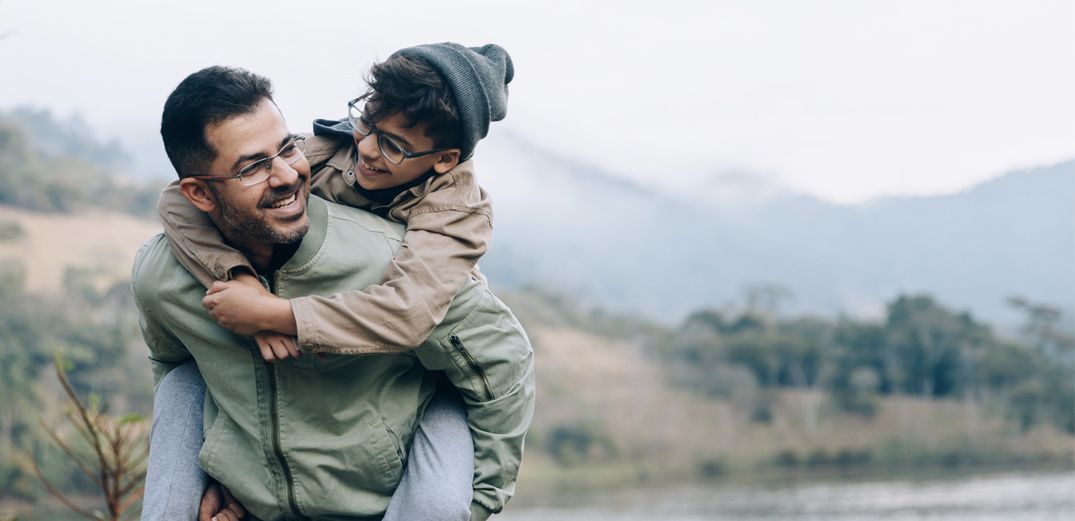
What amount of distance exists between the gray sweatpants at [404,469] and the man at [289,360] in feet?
0.12

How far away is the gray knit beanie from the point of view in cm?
208

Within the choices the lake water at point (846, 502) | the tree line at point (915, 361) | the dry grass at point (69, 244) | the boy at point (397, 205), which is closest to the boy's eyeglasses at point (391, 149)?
the boy at point (397, 205)

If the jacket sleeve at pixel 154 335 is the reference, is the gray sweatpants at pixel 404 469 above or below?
below

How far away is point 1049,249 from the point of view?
440 feet

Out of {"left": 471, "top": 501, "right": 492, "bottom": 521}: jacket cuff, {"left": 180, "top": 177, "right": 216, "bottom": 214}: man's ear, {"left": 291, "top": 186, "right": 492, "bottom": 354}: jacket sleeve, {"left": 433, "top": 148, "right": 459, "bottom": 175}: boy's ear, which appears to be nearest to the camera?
{"left": 291, "top": 186, "right": 492, "bottom": 354}: jacket sleeve

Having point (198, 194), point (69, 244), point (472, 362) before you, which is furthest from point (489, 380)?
point (69, 244)

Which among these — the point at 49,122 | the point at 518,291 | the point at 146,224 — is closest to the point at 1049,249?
the point at 518,291

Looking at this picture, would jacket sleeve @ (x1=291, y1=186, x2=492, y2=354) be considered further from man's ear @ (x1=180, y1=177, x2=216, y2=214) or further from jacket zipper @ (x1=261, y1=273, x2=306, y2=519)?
man's ear @ (x1=180, y1=177, x2=216, y2=214)

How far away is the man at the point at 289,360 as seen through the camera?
6.19ft

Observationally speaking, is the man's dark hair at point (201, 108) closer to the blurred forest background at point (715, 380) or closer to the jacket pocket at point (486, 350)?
the jacket pocket at point (486, 350)

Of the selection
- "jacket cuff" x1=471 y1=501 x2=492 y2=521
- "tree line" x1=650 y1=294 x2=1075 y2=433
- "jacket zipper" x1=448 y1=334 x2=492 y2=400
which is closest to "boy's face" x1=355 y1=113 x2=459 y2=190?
"jacket zipper" x1=448 y1=334 x2=492 y2=400

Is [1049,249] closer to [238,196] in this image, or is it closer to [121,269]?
[121,269]

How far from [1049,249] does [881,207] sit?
37.2 m

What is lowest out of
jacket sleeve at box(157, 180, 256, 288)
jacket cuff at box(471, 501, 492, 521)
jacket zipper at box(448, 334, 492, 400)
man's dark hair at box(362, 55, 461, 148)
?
jacket cuff at box(471, 501, 492, 521)
